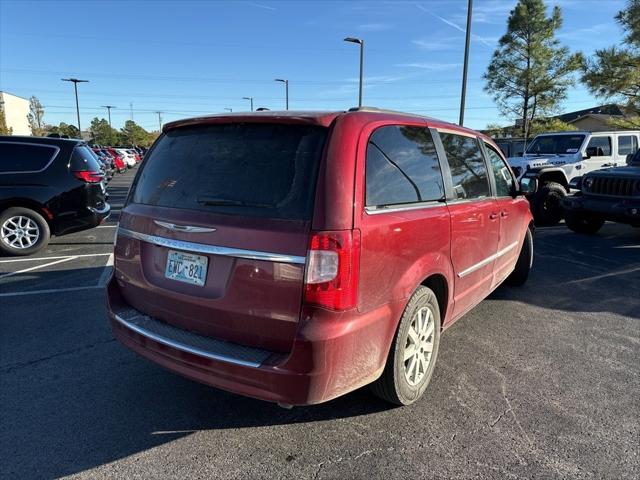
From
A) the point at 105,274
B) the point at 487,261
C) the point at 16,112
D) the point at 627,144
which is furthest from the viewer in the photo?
the point at 16,112

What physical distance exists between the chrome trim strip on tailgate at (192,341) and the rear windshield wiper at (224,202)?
2.45 ft

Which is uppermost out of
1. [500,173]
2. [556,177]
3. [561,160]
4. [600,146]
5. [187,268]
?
[600,146]

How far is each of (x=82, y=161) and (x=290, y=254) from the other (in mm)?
6680

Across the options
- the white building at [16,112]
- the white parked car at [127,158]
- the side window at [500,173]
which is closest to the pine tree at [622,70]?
the side window at [500,173]

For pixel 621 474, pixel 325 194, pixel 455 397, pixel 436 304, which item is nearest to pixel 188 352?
pixel 325 194

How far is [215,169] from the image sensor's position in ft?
8.81

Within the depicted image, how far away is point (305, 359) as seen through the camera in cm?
228

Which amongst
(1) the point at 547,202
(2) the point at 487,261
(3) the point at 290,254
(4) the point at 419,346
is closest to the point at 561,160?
(1) the point at 547,202

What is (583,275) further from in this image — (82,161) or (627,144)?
(82,161)

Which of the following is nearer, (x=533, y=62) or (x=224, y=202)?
(x=224, y=202)

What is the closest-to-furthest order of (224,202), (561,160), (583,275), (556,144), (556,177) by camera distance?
(224,202) < (583,275) < (556,177) < (561,160) < (556,144)

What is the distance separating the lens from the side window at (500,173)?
4.37 metres

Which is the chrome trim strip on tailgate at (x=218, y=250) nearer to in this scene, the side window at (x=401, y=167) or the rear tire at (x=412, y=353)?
the side window at (x=401, y=167)

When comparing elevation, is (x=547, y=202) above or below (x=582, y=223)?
above
